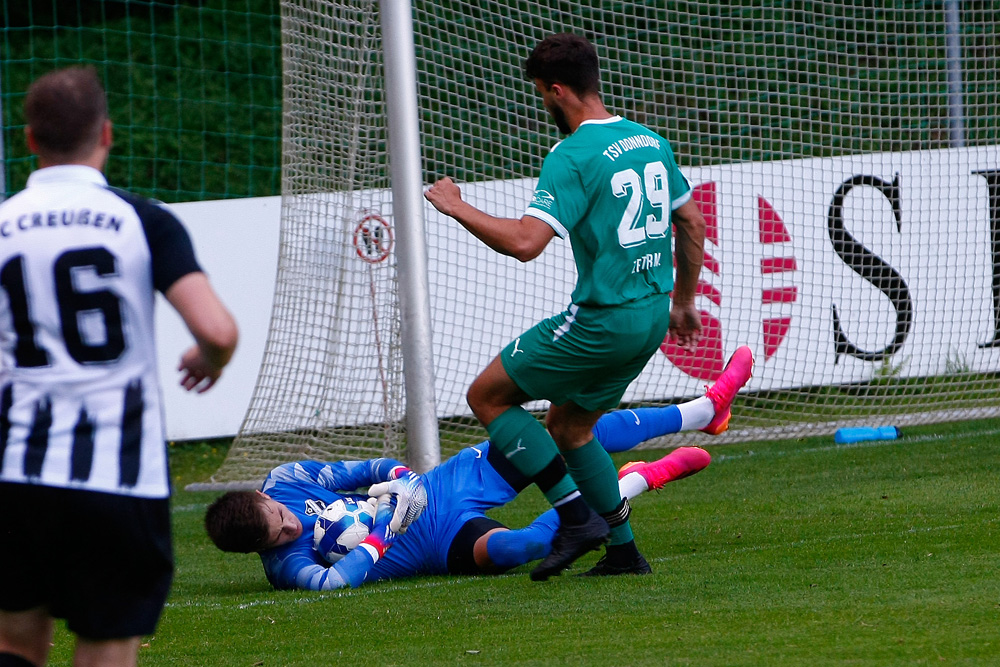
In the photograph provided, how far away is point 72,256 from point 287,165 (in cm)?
502

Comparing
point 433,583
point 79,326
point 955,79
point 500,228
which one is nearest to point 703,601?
point 433,583

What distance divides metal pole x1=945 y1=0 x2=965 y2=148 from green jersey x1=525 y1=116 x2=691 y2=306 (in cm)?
516

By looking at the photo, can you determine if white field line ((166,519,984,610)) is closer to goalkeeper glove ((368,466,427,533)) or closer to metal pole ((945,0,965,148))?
goalkeeper glove ((368,466,427,533))

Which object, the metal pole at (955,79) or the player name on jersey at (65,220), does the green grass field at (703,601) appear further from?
the metal pole at (955,79)

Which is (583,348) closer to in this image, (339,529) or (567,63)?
(567,63)

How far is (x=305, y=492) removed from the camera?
190 inches

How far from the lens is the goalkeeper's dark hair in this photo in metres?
4.34

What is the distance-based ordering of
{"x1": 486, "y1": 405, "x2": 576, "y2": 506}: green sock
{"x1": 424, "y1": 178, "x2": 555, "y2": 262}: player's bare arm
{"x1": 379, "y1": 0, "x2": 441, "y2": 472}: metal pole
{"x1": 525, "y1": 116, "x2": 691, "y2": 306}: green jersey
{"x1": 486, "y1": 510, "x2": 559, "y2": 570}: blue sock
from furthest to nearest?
{"x1": 379, "y1": 0, "x2": 441, "y2": 472}: metal pole → {"x1": 486, "y1": 510, "x2": 559, "y2": 570}: blue sock → {"x1": 486, "y1": 405, "x2": 576, "y2": 506}: green sock → {"x1": 525, "y1": 116, "x2": 691, "y2": 306}: green jersey → {"x1": 424, "y1": 178, "x2": 555, "y2": 262}: player's bare arm

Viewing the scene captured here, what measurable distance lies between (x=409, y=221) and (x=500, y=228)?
7.69 ft

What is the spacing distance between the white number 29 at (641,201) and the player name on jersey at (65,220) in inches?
83.3

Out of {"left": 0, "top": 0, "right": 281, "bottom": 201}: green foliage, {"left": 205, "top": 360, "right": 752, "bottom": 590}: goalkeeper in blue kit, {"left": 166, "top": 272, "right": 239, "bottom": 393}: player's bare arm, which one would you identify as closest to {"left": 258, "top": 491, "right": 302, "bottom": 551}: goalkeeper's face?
{"left": 205, "top": 360, "right": 752, "bottom": 590}: goalkeeper in blue kit

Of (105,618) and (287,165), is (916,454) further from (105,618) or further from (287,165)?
(105,618)

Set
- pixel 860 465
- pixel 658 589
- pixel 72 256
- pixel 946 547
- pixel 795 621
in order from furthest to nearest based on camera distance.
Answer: pixel 860 465 → pixel 946 547 → pixel 658 589 → pixel 795 621 → pixel 72 256

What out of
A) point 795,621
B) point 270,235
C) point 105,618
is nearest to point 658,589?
point 795,621
